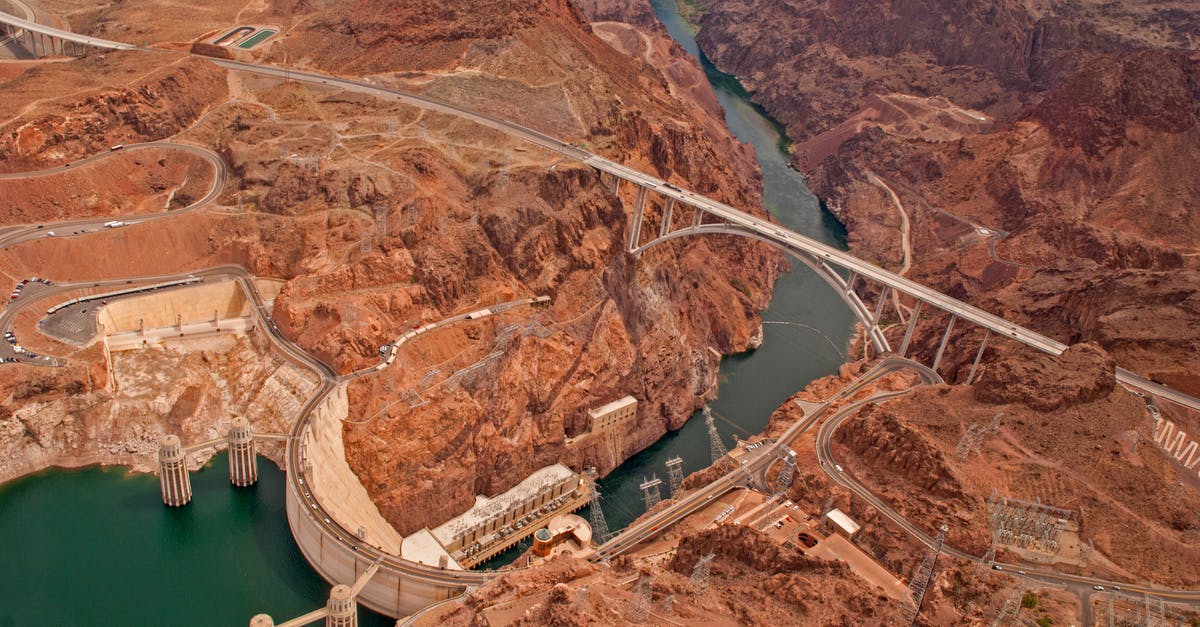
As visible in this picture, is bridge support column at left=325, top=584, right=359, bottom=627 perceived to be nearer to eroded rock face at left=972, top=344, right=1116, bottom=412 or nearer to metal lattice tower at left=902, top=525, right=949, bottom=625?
metal lattice tower at left=902, top=525, right=949, bottom=625

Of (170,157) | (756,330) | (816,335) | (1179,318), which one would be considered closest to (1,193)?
(170,157)

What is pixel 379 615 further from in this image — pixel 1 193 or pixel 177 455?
pixel 1 193

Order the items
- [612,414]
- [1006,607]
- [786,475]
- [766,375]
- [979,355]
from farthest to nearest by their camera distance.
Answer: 1. [766,375]
2. [612,414]
3. [979,355]
4. [786,475]
5. [1006,607]

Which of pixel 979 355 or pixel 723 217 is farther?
pixel 723 217

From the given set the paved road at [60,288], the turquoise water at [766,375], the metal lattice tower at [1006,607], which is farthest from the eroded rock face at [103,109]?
the metal lattice tower at [1006,607]

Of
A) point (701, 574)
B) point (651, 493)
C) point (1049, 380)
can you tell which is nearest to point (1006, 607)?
point (701, 574)

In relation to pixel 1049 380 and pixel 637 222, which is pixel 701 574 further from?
pixel 637 222

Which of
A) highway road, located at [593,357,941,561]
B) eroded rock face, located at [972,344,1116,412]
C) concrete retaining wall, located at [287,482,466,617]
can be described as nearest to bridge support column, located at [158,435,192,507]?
concrete retaining wall, located at [287,482,466,617]
